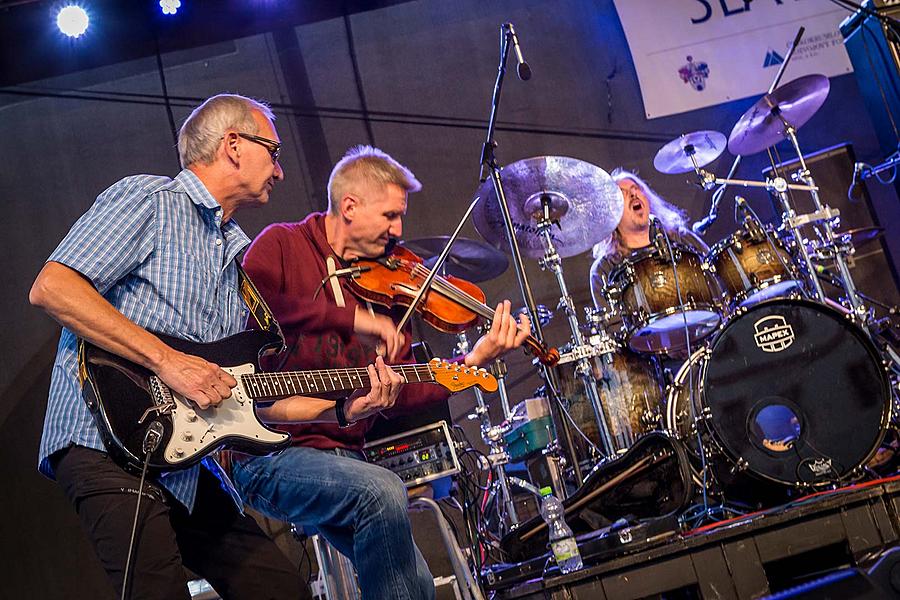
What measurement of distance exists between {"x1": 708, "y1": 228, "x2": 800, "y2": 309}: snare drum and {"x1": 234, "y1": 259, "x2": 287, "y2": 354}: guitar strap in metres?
3.15

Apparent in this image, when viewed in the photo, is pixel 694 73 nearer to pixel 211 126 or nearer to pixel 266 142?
pixel 266 142

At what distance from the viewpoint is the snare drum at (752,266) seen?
16.5 ft

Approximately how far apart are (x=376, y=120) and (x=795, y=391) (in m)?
3.97

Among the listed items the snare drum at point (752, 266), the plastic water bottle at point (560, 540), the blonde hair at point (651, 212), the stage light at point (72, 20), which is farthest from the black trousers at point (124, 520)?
the stage light at point (72, 20)

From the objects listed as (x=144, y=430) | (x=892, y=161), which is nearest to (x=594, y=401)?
(x=892, y=161)

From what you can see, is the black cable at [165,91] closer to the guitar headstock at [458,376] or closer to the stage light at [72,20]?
the stage light at [72,20]

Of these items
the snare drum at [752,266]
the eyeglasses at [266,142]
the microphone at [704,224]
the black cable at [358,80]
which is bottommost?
the snare drum at [752,266]

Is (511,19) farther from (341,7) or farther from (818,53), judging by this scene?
(818,53)

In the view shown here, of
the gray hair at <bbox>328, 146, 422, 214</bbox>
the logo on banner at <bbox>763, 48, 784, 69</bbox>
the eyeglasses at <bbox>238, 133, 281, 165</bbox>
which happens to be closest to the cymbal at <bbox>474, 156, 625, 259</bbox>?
the gray hair at <bbox>328, 146, 422, 214</bbox>

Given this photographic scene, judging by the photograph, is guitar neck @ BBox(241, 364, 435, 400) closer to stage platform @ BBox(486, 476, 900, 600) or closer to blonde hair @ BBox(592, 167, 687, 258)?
stage platform @ BBox(486, 476, 900, 600)

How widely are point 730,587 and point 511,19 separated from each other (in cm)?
540

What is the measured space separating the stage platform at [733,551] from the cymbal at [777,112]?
3.27 m

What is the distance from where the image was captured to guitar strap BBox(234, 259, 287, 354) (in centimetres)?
285

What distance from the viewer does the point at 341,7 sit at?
6.94 metres
